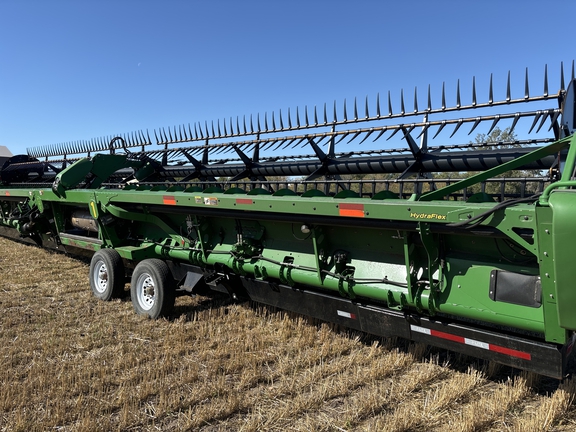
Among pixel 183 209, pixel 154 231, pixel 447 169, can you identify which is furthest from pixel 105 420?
pixel 447 169

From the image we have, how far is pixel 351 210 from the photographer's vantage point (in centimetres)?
339

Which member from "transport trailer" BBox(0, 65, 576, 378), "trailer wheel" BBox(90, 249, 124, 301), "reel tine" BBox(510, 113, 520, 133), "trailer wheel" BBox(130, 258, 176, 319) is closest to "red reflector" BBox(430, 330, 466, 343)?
"transport trailer" BBox(0, 65, 576, 378)

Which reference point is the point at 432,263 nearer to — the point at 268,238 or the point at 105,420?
the point at 268,238

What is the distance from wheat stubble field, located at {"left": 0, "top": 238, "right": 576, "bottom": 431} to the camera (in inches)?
111

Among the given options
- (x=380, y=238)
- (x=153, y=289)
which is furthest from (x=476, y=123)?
(x=153, y=289)

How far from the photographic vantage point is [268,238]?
4543 mm

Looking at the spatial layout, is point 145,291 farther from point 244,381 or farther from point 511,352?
point 511,352

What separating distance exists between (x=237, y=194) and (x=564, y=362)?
287 cm

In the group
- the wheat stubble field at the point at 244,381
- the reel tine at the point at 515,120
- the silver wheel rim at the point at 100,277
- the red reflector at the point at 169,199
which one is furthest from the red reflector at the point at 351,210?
the silver wheel rim at the point at 100,277

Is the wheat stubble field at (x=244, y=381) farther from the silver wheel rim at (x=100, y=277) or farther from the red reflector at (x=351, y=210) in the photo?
the red reflector at (x=351, y=210)

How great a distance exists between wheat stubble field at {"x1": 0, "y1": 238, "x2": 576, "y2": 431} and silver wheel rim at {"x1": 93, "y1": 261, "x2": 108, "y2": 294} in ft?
2.45

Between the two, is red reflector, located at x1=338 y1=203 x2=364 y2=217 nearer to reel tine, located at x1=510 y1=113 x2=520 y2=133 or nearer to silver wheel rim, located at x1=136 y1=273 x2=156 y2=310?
reel tine, located at x1=510 y1=113 x2=520 y2=133

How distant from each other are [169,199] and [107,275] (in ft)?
4.71

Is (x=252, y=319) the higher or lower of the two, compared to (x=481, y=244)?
lower
